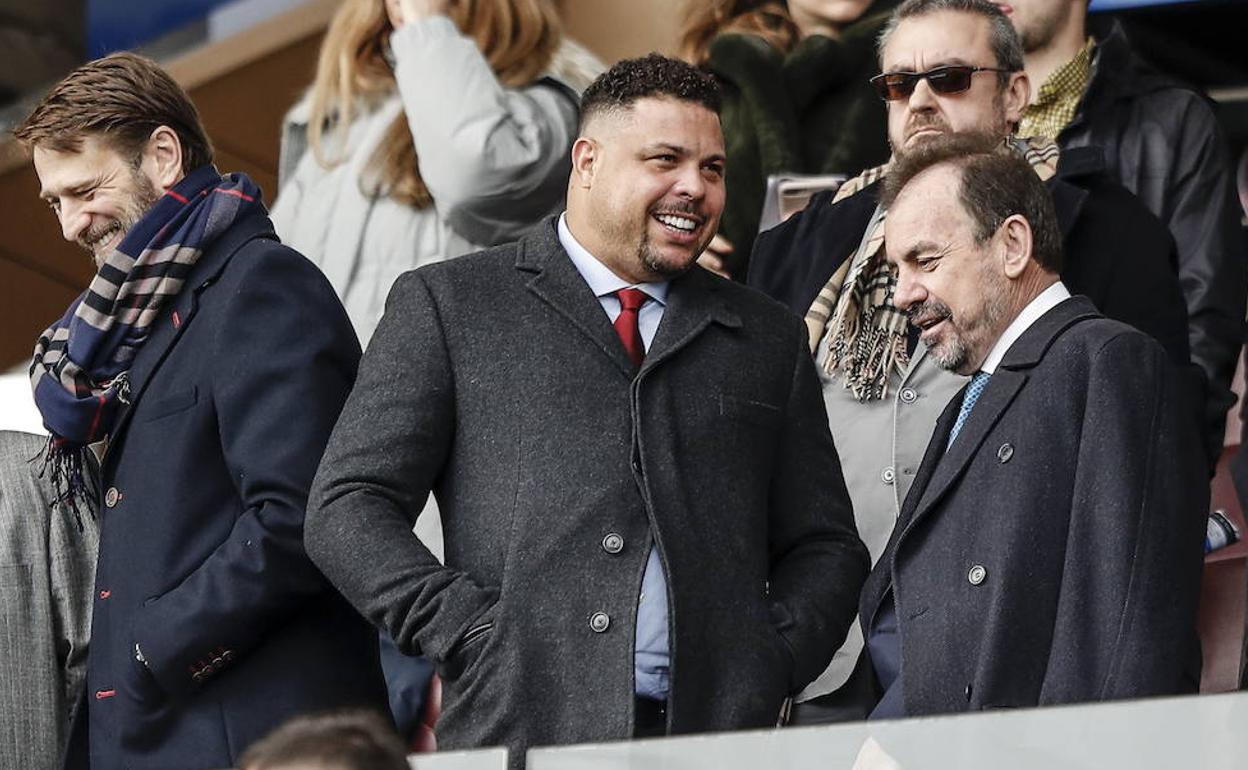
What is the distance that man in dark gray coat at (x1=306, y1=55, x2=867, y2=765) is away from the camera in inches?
173

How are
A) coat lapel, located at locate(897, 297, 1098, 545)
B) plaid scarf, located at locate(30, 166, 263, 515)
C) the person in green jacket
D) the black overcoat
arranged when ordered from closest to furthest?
the black overcoat < coat lapel, located at locate(897, 297, 1098, 545) < plaid scarf, located at locate(30, 166, 263, 515) < the person in green jacket

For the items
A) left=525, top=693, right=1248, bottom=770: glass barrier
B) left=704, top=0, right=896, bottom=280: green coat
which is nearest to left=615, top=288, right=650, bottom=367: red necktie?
left=525, top=693, right=1248, bottom=770: glass barrier

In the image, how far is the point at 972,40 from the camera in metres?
5.48

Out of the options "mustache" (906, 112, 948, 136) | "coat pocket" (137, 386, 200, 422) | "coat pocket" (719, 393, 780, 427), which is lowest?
"coat pocket" (137, 386, 200, 422)

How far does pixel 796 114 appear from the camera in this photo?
6.57 m

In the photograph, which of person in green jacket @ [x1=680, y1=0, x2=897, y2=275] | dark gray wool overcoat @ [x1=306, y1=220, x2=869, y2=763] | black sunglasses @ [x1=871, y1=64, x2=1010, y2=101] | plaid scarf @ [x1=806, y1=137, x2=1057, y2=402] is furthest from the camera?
person in green jacket @ [x1=680, y1=0, x2=897, y2=275]

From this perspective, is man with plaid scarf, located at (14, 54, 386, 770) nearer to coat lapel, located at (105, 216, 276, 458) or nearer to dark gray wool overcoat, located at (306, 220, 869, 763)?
coat lapel, located at (105, 216, 276, 458)

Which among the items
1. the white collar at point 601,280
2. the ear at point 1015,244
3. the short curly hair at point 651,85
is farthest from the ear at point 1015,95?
the white collar at point 601,280

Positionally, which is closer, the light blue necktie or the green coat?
the light blue necktie

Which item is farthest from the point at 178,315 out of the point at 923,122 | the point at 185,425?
the point at 923,122

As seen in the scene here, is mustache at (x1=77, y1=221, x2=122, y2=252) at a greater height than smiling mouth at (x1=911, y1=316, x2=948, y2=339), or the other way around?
mustache at (x1=77, y1=221, x2=122, y2=252)

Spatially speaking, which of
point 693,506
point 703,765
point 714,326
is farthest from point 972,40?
point 703,765

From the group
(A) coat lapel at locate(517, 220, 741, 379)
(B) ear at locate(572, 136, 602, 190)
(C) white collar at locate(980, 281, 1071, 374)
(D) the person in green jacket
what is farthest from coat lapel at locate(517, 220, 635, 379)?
(D) the person in green jacket

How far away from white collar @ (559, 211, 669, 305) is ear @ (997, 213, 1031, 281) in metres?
0.63
